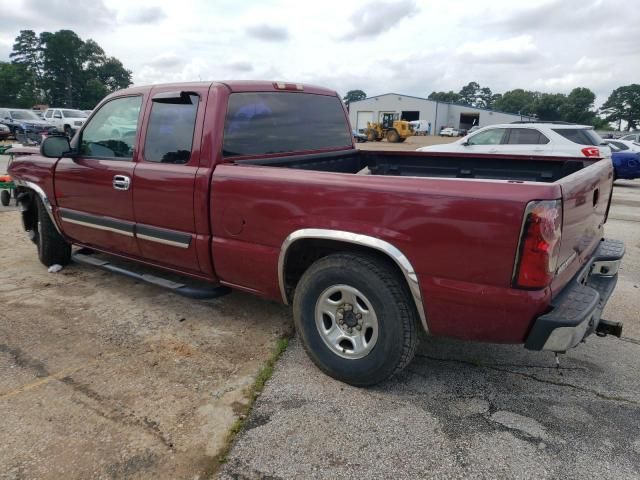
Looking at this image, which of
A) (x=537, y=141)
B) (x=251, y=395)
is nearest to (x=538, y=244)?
(x=251, y=395)

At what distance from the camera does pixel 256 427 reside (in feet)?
8.09

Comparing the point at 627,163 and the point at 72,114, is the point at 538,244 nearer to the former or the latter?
the point at 627,163

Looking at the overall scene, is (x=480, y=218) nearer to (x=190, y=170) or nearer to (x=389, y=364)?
(x=389, y=364)

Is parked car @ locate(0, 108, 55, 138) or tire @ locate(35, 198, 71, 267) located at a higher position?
parked car @ locate(0, 108, 55, 138)

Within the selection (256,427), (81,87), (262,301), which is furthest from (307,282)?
(81,87)

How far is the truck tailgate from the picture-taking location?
2.32 metres

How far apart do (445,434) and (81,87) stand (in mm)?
100116

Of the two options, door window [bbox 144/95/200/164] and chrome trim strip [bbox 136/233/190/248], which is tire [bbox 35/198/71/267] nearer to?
chrome trim strip [bbox 136/233/190/248]

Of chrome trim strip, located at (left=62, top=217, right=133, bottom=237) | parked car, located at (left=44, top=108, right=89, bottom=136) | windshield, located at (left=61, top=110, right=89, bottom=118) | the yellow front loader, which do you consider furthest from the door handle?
the yellow front loader

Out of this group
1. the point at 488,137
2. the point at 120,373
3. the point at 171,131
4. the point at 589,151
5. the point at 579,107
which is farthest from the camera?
the point at 579,107

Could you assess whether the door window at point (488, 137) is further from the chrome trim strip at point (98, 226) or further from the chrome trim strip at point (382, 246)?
the chrome trim strip at point (382, 246)

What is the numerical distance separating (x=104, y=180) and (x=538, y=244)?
3311 millimetres

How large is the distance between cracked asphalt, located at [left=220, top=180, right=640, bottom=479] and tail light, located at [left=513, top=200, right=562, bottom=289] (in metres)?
0.85

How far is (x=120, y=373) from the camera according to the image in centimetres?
298
